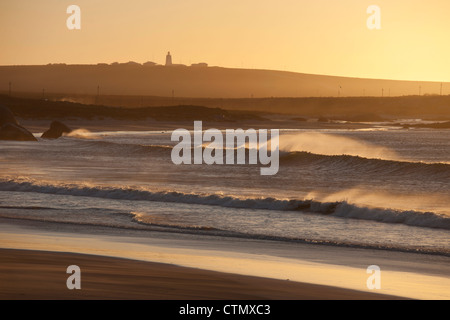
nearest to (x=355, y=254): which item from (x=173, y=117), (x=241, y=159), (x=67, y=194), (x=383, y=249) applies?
(x=383, y=249)

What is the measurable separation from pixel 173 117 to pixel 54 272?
149 meters

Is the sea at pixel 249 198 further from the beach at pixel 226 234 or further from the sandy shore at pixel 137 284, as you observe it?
the sandy shore at pixel 137 284

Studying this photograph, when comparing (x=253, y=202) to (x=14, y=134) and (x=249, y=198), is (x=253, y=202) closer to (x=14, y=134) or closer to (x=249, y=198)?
(x=249, y=198)

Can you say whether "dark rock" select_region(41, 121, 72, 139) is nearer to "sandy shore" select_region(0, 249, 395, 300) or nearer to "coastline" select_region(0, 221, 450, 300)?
"coastline" select_region(0, 221, 450, 300)

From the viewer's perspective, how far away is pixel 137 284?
11422mm

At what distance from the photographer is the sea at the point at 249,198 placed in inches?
709

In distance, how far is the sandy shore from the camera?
10.7 m

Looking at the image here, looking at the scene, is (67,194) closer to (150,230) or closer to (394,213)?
(150,230)

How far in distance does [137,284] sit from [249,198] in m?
12.6

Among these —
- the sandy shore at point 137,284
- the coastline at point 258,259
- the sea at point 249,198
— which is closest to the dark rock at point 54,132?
the sea at point 249,198

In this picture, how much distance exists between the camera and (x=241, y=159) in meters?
45.9

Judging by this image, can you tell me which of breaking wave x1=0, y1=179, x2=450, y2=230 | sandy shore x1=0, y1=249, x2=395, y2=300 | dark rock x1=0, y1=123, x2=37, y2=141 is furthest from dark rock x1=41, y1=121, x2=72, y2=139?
sandy shore x1=0, y1=249, x2=395, y2=300

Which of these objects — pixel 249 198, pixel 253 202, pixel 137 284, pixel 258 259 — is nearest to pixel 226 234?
pixel 258 259
